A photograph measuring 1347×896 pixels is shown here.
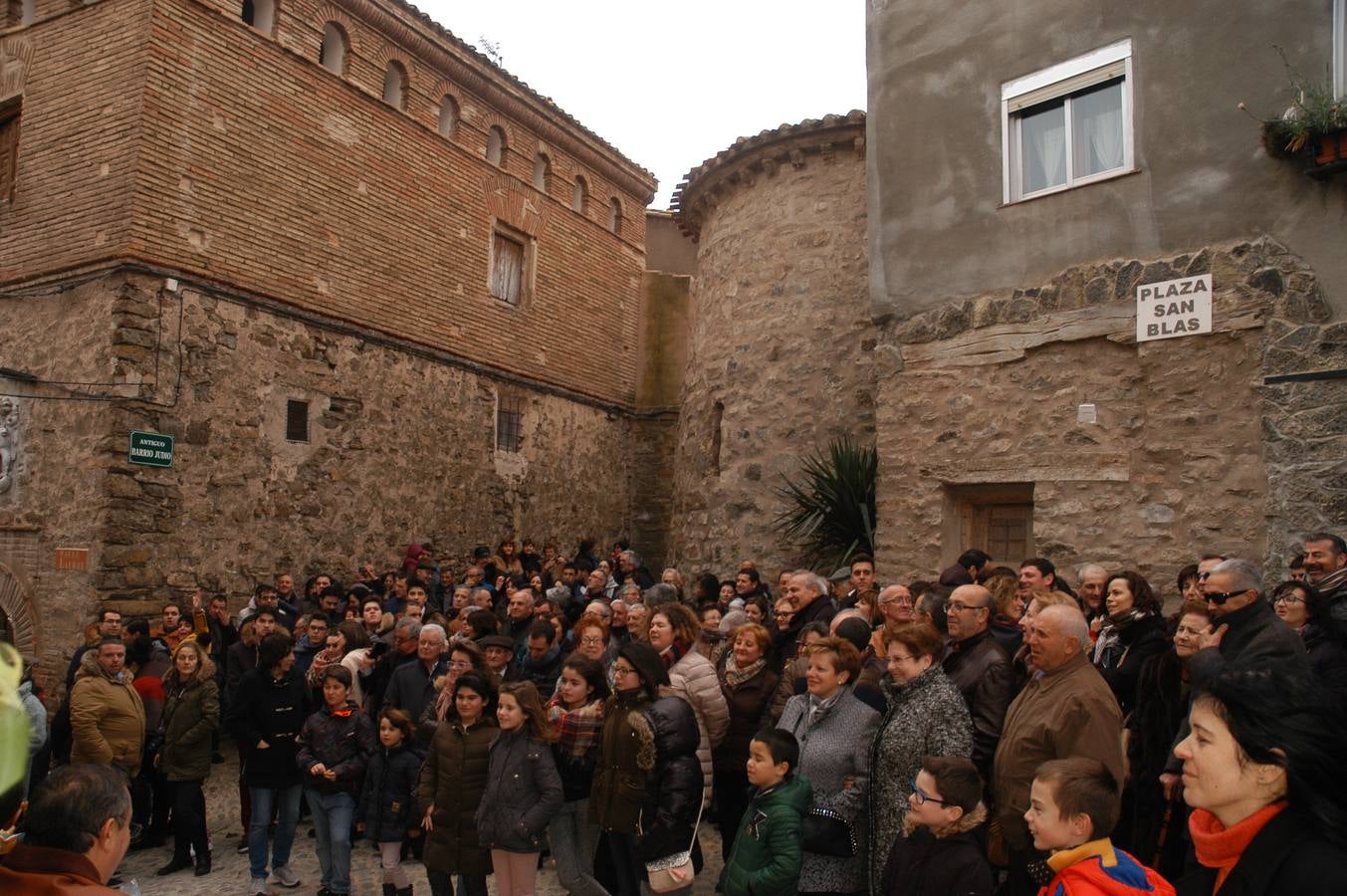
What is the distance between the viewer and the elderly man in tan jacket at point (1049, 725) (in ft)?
12.6

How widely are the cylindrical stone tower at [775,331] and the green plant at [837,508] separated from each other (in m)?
0.62

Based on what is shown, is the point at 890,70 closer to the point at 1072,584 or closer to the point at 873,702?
the point at 1072,584

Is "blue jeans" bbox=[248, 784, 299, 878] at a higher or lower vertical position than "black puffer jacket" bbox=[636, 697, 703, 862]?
lower

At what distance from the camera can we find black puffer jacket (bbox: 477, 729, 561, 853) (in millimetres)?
5125

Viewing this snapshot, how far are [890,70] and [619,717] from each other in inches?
281

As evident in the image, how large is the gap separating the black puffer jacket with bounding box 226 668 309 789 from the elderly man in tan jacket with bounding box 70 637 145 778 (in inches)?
26.6

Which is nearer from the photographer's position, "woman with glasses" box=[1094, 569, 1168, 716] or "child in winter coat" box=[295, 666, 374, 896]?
"woman with glasses" box=[1094, 569, 1168, 716]

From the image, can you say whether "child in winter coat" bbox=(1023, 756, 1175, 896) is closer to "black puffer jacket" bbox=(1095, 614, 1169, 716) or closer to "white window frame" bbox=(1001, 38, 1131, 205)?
"black puffer jacket" bbox=(1095, 614, 1169, 716)

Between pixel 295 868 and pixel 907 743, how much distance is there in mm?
4835

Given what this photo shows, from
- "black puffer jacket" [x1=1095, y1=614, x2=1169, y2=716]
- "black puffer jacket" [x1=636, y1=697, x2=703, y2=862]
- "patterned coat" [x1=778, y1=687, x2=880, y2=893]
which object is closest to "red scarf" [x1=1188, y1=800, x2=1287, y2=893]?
"patterned coat" [x1=778, y1=687, x2=880, y2=893]

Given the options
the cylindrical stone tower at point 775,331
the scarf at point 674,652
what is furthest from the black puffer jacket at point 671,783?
the cylindrical stone tower at point 775,331

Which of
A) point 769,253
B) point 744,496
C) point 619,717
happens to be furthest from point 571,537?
point 619,717

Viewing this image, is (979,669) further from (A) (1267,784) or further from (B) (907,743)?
(A) (1267,784)

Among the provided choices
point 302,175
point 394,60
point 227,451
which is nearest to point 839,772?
point 227,451
